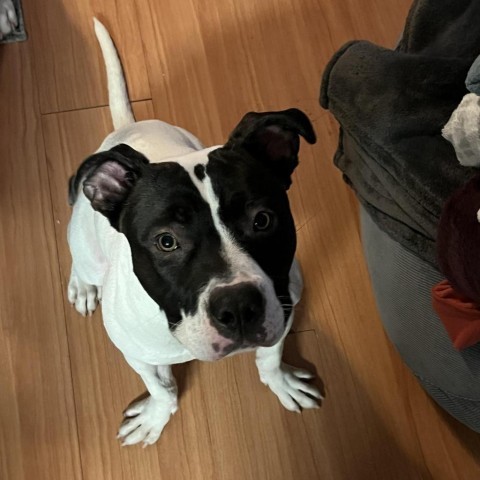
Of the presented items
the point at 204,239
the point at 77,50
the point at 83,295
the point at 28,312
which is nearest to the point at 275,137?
the point at 204,239

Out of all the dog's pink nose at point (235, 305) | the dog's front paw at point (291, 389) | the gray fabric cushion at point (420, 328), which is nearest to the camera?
the dog's pink nose at point (235, 305)

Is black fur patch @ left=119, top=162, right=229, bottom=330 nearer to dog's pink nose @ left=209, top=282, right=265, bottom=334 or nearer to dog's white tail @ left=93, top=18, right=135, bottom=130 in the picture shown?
dog's pink nose @ left=209, top=282, right=265, bottom=334

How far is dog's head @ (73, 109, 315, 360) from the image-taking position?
1292 millimetres

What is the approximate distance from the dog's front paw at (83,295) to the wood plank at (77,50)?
70 centimetres

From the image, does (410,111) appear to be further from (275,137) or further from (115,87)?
(115,87)

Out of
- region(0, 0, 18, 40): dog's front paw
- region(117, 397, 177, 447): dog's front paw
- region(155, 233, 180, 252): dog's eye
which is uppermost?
region(0, 0, 18, 40): dog's front paw

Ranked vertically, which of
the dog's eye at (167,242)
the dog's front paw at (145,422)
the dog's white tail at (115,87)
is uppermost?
the dog's white tail at (115,87)

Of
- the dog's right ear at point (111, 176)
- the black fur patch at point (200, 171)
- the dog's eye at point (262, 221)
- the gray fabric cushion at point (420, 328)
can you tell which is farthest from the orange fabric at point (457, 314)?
the dog's right ear at point (111, 176)

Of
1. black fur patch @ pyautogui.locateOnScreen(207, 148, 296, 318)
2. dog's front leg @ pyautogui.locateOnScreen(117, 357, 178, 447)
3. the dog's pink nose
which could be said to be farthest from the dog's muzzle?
dog's front leg @ pyautogui.locateOnScreen(117, 357, 178, 447)

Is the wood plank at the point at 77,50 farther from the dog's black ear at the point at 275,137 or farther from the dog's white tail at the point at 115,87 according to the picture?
the dog's black ear at the point at 275,137

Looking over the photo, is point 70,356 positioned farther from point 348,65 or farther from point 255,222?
point 348,65

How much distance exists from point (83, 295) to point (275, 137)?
3.22ft

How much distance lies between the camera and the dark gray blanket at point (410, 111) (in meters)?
1.54

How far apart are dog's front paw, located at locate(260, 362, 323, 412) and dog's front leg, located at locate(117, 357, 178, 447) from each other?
0.29 meters
